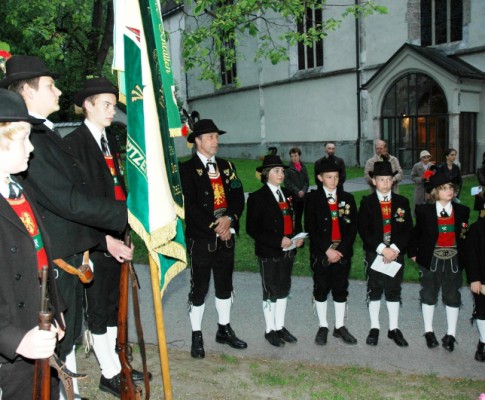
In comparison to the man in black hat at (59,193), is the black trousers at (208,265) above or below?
below

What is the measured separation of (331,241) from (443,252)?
1160mm

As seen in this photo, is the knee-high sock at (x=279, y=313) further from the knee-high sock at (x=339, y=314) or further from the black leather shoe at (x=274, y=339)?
the knee-high sock at (x=339, y=314)

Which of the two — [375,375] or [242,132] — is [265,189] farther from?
[242,132]

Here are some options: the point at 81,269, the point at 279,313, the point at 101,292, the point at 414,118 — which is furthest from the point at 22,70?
the point at 414,118

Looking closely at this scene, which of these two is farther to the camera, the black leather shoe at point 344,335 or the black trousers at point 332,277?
the black trousers at point 332,277

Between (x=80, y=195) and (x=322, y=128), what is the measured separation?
81.3 ft

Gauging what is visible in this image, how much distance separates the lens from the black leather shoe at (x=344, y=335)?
5.40m

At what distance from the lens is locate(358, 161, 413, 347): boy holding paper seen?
17.8ft

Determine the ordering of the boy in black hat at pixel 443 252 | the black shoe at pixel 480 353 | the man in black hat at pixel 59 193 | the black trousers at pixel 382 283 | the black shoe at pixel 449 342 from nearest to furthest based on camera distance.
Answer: the man in black hat at pixel 59 193 → the black shoe at pixel 480 353 → the black shoe at pixel 449 342 → the boy in black hat at pixel 443 252 → the black trousers at pixel 382 283

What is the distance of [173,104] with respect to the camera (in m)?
4.31

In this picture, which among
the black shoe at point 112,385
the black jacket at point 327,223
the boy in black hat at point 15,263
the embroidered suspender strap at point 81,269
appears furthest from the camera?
the black jacket at point 327,223

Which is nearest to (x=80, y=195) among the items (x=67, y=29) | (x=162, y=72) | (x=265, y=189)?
(x=162, y=72)

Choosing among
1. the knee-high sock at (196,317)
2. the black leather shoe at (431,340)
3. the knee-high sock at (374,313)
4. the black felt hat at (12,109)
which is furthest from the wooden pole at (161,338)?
the black leather shoe at (431,340)

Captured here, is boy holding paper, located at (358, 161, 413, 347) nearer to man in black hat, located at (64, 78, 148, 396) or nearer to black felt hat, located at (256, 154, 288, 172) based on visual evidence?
black felt hat, located at (256, 154, 288, 172)
